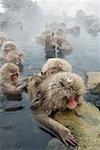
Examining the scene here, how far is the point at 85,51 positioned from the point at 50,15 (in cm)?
926

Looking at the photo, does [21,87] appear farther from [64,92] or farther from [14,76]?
[64,92]

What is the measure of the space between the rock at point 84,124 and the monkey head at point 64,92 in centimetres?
9

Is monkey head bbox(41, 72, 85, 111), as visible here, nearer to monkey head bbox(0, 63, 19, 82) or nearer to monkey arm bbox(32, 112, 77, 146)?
monkey arm bbox(32, 112, 77, 146)

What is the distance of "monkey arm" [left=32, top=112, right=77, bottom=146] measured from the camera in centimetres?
337

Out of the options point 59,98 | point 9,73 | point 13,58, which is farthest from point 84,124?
point 13,58

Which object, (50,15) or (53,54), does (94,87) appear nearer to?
(53,54)

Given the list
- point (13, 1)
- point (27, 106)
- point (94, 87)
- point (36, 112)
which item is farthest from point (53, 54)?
point (13, 1)

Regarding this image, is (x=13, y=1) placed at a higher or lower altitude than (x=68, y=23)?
higher

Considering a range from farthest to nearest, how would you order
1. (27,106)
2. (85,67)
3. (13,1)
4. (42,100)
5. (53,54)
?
(13,1) → (53,54) → (85,67) → (27,106) → (42,100)

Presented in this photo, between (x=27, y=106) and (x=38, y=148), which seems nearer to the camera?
(x=38, y=148)

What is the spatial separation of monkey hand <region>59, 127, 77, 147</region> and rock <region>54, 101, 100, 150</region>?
50mm

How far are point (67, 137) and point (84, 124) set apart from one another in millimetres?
277

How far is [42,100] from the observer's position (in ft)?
13.3

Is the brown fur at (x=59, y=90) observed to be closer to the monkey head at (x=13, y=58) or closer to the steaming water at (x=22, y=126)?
the steaming water at (x=22, y=126)
